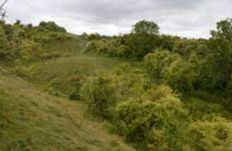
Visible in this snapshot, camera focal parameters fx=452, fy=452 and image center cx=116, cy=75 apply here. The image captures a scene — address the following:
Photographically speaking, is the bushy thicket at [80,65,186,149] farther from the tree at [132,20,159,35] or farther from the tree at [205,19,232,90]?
the tree at [132,20,159,35]

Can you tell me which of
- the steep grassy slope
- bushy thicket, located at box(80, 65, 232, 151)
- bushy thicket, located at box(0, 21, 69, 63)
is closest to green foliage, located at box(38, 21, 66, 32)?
bushy thicket, located at box(0, 21, 69, 63)

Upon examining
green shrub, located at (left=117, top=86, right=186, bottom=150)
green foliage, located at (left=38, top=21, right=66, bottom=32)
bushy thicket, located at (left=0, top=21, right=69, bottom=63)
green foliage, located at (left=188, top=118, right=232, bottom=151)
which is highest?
green foliage, located at (left=38, top=21, right=66, bottom=32)

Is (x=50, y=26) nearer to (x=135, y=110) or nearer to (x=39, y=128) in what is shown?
(x=135, y=110)

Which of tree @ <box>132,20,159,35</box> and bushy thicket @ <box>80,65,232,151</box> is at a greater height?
tree @ <box>132,20,159,35</box>

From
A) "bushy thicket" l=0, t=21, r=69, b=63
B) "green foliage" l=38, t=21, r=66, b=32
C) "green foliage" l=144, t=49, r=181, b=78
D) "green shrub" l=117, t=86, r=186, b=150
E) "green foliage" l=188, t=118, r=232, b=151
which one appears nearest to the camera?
"bushy thicket" l=0, t=21, r=69, b=63

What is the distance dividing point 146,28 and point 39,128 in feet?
215

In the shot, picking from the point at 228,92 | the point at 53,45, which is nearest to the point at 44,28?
the point at 53,45

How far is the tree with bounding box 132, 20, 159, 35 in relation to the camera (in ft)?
288

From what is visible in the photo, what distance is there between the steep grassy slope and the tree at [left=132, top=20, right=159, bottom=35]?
5817 cm

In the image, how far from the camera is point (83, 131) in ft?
91.8

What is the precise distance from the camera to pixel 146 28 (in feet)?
289

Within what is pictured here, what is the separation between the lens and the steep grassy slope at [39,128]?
22.0 m

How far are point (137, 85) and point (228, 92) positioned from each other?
2879cm

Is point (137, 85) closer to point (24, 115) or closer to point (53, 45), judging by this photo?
point (24, 115)
